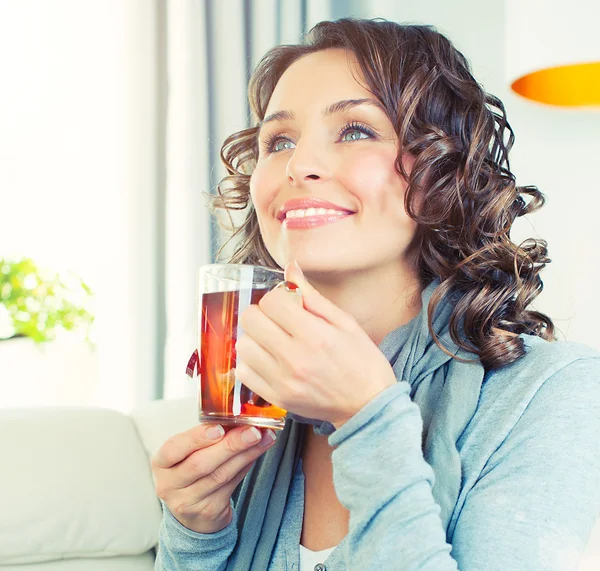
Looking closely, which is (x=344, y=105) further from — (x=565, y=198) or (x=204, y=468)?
(x=565, y=198)

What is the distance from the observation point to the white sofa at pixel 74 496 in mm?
1869

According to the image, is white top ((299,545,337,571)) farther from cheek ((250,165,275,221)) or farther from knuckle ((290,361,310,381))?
cheek ((250,165,275,221))

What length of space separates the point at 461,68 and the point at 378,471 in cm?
83

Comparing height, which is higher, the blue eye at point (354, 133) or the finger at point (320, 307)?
the blue eye at point (354, 133)

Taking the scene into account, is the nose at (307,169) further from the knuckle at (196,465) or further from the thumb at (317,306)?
the knuckle at (196,465)

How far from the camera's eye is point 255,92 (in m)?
1.74

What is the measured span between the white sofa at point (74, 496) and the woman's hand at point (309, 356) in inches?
43.6

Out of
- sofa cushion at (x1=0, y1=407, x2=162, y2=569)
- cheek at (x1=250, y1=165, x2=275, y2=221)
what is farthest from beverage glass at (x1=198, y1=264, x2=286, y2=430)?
sofa cushion at (x1=0, y1=407, x2=162, y2=569)

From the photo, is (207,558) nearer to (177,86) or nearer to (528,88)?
(528,88)

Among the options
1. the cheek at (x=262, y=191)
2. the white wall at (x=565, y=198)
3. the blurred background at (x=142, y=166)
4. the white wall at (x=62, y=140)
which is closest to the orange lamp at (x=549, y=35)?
the blurred background at (x=142, y=166)

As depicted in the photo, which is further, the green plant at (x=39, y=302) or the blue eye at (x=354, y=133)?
the green plant at (x=39, y=302)

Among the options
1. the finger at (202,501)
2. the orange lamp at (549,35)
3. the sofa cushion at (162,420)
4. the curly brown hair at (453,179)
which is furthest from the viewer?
the sofa cushion at (162,420)

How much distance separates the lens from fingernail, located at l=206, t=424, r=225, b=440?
1.12 meters

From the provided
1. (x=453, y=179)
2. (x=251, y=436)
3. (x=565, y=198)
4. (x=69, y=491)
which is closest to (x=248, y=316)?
(x=251, y=436)
